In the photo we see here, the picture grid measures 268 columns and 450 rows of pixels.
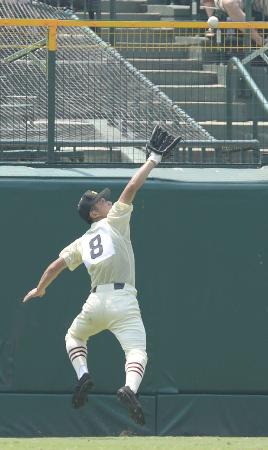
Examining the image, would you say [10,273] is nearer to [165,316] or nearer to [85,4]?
[165,316]

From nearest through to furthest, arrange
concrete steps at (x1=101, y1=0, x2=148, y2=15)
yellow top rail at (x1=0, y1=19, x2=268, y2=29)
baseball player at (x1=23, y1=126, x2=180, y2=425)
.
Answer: baseball player at (x1=23, y1=126, x2=180, y2=425), yellow top rail at (x1=0, y1=19, x2=268, y2=29), concrete steps at (x1=101, y1=0, x2=148, y2=15)

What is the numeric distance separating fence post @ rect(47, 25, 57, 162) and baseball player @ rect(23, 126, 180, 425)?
6.58 ft

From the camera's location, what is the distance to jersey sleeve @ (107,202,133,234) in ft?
28.0

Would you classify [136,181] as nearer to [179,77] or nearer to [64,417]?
[179,77]

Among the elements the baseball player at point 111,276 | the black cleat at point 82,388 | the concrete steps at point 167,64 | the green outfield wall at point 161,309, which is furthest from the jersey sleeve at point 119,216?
the concrete steps at point 167,64

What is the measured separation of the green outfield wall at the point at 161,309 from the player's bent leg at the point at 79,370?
188 cm

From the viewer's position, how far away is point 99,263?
336 inches

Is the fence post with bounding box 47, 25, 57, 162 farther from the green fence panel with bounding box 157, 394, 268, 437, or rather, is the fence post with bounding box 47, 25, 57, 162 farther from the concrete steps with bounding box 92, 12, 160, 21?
the concrete steps with bounding box 92, 12, 160, 21

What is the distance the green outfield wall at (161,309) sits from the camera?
1048 cm

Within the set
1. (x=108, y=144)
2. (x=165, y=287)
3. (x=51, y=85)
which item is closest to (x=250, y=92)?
(x=108, y=144)
